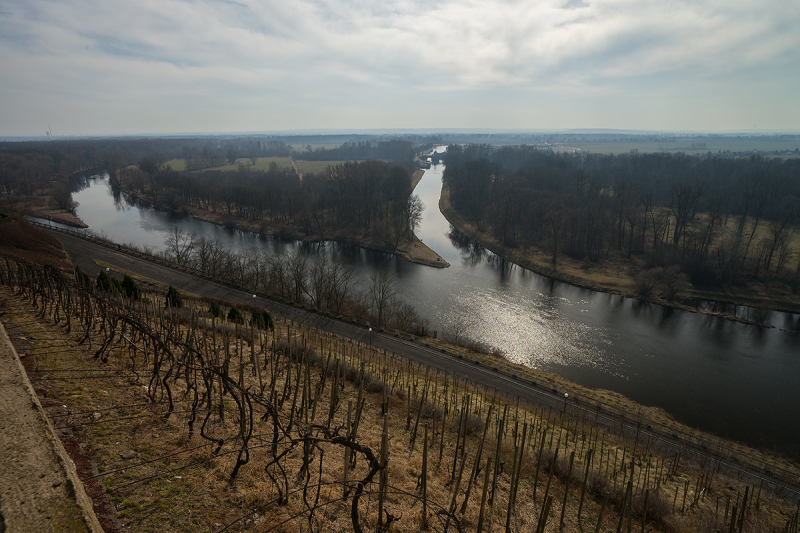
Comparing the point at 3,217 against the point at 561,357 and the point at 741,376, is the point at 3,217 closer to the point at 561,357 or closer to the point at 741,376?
the point at 561,357

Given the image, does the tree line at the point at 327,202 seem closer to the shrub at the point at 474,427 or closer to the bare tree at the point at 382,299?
the bare tree at the point at 382,299

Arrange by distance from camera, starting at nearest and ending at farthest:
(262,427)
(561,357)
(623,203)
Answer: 1. (262,427)
2. (561,357)
3. (623,203)

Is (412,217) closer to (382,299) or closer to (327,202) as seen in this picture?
(327,202)

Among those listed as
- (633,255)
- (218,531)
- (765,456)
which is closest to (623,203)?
(633,255)

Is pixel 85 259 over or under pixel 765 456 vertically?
over

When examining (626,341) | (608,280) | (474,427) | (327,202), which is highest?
(327,202)

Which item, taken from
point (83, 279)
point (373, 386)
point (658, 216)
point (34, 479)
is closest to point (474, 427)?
point (373, 386)

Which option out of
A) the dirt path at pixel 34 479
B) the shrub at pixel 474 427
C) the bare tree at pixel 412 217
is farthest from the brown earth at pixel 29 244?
the bare tree at pixel 412 217
